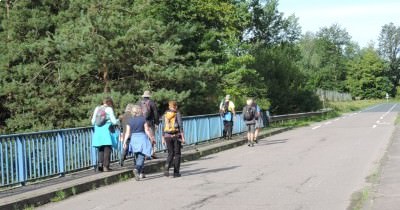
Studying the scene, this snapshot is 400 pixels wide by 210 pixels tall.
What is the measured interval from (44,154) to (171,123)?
294 centimetres

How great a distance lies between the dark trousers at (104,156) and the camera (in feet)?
43.5

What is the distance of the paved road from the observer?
9.46 meters

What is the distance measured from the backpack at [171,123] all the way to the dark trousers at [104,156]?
4.60 feet

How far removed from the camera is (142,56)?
28.3 metres

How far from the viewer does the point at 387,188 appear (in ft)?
32.3

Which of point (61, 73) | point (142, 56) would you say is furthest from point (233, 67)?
point (61, 73)

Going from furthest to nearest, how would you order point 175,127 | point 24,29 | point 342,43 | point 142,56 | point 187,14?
1. point 342,43
2. point 187,14
3. point 24,29
4. point 142,56
5. point 175,127

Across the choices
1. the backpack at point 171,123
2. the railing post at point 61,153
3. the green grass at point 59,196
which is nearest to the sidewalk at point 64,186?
the green grass at point 59,196

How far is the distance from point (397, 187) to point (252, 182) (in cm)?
310

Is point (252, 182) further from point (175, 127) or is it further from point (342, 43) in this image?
point (342, 43)

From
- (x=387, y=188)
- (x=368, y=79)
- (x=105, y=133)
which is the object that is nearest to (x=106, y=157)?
(x=105, y=133)

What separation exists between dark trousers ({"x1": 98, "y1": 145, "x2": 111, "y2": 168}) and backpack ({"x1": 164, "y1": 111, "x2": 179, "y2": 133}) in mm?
1401

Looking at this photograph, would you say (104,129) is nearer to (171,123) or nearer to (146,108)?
(171,123)

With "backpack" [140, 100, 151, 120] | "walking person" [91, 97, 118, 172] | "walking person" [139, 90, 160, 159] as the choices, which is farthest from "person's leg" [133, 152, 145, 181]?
"backpack" [140, 100, 151, 120]
